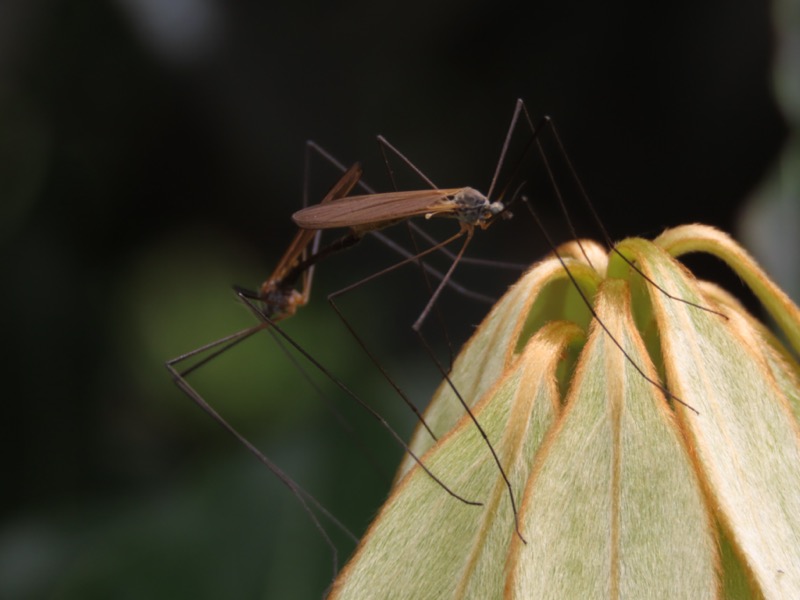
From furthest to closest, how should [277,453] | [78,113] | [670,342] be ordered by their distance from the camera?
[78,113], [277,453], [670,342]

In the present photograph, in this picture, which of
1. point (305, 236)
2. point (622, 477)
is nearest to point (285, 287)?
point (305, 236)

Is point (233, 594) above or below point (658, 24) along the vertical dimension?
below

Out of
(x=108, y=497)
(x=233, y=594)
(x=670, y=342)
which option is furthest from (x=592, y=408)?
(x=108, y=497)

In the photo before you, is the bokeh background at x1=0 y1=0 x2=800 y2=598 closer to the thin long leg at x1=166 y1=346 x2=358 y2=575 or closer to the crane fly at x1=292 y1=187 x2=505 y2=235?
the thin long leg at x1=166 y1=346 x2=358 y2=575

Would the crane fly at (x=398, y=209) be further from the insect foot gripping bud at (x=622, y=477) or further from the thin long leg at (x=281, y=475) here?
the insect foot gripping bud at (x=622, y=477)

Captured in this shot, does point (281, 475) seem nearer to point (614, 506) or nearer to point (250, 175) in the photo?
point (614, 506)

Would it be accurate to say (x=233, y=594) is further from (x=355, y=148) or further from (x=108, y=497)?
(x=355, y=148)

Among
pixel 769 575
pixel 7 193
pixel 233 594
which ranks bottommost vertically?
pixel 233 594

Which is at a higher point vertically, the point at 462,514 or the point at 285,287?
the point at 285,287
